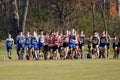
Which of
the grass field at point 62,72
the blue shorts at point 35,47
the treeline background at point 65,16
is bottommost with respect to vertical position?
the grass field at point 62,72

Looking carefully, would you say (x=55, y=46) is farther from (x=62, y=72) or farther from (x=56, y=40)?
(x=62, y=72)

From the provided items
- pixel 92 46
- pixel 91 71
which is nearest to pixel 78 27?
pixel 92 46

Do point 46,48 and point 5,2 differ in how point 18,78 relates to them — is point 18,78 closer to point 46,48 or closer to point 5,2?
point 46,48

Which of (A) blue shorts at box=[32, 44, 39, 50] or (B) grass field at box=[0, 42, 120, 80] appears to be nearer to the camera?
(B) grass field at box=[0, 42, 120, 80]

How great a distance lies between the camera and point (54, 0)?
75812 mm

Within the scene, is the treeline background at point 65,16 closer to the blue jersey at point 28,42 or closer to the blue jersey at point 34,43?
the blue jersey at point 28,42

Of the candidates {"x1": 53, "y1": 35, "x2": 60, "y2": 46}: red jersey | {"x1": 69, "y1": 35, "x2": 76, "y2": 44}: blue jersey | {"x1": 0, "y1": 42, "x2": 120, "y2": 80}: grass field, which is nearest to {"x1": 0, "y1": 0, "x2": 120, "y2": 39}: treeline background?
{"x1": 69, "y1": 35, "x2": 76, "y2": 44}: blue jersey

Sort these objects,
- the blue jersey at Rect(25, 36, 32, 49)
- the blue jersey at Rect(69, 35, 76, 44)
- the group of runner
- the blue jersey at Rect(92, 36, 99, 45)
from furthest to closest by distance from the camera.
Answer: the blue jersey at Rect(92, 36, 99, 45), the blue jersey at Rect(25, 36, 32, 49), the blue jersey at Rect(69, 35, 76, 44), the group of runner

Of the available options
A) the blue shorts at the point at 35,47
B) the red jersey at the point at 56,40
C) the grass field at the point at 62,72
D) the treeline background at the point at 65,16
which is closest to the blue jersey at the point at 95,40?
the red jersey at the point at 56,40

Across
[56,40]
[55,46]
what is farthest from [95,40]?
[55,46]

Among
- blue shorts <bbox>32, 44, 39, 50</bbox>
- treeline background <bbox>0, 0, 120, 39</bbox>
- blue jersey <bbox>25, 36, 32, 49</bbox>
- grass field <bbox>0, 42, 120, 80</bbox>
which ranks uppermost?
treeline background <bbox>0, 0, 120, 39</bbox>

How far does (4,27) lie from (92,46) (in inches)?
1633

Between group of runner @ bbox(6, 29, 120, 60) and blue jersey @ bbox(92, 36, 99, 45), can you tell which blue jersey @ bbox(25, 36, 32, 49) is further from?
blue jersey @ bbox(92, 36, 99, 45)

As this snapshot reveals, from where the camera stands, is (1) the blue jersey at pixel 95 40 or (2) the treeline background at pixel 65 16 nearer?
(1) the blue jersey at pixel 95 40
